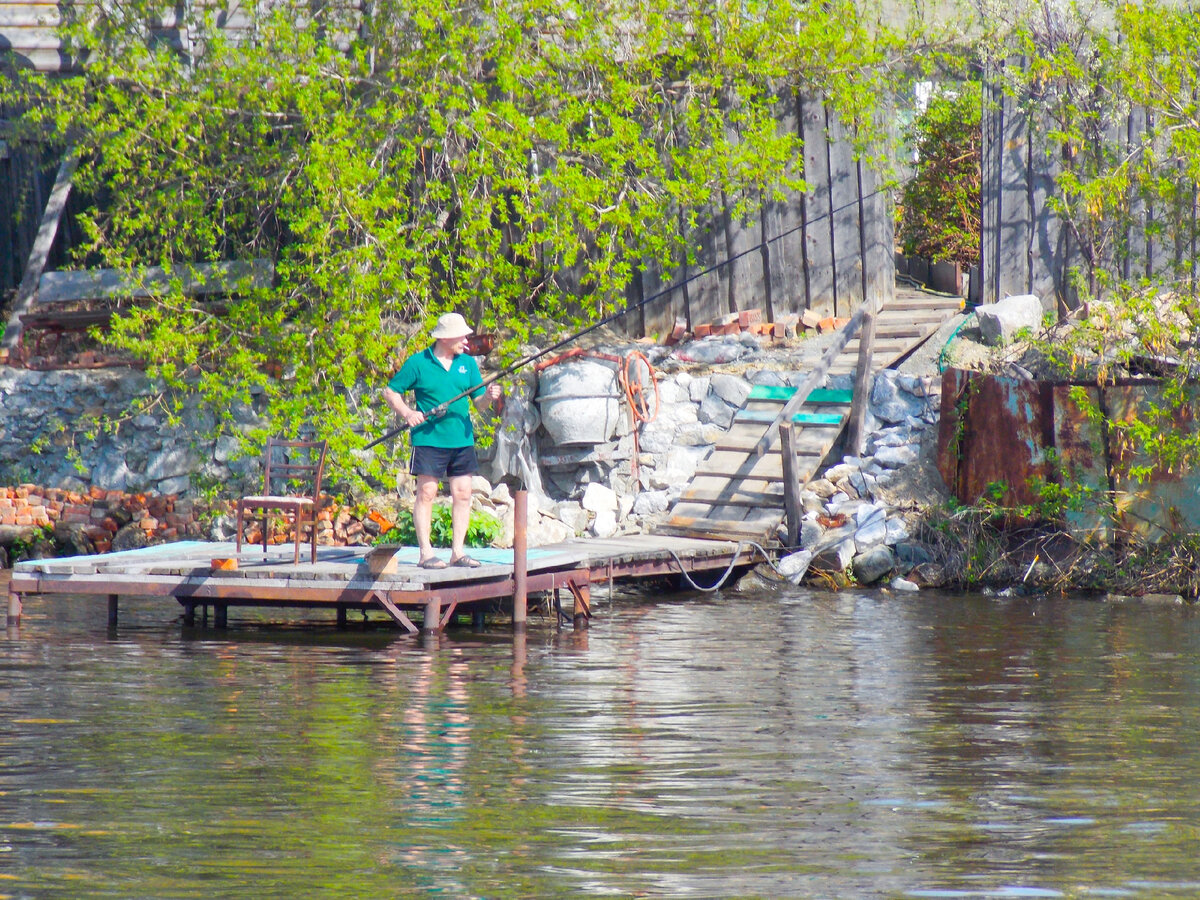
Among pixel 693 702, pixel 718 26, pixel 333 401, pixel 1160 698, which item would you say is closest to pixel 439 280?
pixel 333 401

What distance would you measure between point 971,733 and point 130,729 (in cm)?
366

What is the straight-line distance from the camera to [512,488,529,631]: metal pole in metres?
10.2

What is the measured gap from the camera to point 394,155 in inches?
528

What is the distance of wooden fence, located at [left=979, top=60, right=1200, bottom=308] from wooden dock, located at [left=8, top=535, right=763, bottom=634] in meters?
5.14

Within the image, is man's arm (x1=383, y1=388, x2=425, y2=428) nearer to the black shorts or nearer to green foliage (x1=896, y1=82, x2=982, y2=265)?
the black shorts

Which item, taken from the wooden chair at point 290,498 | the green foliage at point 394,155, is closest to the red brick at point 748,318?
the green foliage at point 394,155

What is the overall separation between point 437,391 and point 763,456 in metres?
4.33

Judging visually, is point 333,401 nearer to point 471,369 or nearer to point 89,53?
point 471,369

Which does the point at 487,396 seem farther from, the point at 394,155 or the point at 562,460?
the point at 394,155

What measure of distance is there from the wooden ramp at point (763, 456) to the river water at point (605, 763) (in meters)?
2.72

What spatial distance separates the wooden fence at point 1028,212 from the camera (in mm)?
14273

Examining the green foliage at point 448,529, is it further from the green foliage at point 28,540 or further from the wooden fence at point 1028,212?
the wooden fence at point 1028,212

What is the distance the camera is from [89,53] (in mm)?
14734

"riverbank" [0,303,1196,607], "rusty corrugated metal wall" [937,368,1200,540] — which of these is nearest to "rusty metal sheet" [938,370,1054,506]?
"rusty corrugated metal wall" [937,368,1200,540]
